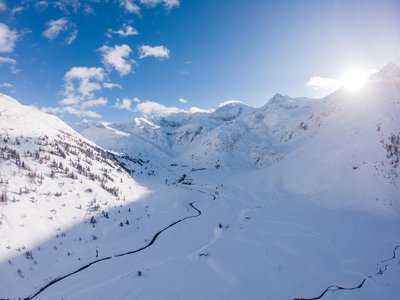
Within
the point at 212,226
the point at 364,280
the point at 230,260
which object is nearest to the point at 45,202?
the point at 212,226

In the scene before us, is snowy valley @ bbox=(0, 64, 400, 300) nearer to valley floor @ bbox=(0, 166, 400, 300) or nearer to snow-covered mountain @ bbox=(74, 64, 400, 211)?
valley floor @ bbox=(0, 166, 400, 300)

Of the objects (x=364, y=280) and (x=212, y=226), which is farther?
(x=212, y=226)

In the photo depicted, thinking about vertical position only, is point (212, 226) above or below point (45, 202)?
below

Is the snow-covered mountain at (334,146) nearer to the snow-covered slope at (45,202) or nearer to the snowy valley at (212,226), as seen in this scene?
the snowy valley at (212,226)

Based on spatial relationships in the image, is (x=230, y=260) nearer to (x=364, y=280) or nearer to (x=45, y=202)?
(x=364, y=280)

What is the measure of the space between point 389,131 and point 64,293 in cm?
4606

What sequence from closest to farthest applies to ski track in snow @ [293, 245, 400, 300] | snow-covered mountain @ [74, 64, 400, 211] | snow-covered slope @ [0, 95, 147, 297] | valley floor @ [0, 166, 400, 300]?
ski track in snow @ [293, 245, 400, 300] → valley floor @ [0, 166, 400, 300] → snow-covered slope @ [0, 95, 147, 297] → snow-covered mountain @ [74, 64, 400, 211]

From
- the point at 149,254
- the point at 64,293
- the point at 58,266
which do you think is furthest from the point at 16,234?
the point at 149,254

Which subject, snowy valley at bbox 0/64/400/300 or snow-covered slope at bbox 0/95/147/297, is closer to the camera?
snowy valley at bbox 0/64/400/300

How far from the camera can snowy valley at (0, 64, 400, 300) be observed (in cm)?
1761

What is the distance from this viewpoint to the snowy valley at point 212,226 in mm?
17609

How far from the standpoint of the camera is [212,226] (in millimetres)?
30469

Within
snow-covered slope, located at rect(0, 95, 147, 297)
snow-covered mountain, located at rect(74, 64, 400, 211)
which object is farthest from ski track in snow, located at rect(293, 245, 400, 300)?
snow-covered slope, located at rect(0, 95, 147, 297)

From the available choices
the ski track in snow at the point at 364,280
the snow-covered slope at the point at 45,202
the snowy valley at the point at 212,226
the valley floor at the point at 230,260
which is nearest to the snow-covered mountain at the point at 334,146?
the snowy valley at the point at 212,226
